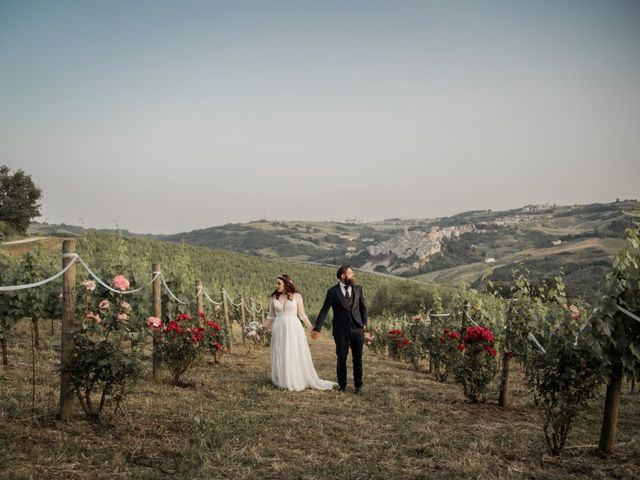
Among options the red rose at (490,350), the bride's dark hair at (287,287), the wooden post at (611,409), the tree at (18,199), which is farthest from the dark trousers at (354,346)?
the tree at (18,199)

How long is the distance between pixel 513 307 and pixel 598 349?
3.42 metres

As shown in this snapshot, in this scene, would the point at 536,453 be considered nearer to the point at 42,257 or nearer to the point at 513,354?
the point at 513,354

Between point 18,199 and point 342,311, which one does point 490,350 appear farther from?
point 18,199

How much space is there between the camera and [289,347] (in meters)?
8.63

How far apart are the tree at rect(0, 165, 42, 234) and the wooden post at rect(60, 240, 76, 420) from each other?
50.4 metres

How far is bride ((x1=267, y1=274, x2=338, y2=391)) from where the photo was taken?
855 centimetres

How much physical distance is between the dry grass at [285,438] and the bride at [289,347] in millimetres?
437

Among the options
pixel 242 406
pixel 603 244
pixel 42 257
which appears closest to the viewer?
pixel 242 406

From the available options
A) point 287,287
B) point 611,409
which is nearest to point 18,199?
point 287,287

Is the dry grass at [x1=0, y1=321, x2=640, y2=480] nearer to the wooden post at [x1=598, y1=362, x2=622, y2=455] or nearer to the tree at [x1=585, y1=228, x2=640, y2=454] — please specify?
the wooden post at [x1=598, y1=362, x2=622, y2=455]

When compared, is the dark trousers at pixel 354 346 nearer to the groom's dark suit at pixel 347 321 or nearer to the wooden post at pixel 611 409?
the groom's dark suit at pixel 347 321

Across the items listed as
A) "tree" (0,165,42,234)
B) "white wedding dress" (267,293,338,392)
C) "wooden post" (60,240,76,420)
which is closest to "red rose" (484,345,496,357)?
"white wedding dress" (267,293,338,392)

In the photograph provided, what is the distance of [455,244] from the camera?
14488 cm

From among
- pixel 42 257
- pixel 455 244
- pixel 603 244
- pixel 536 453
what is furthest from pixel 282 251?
pixel 536 453
